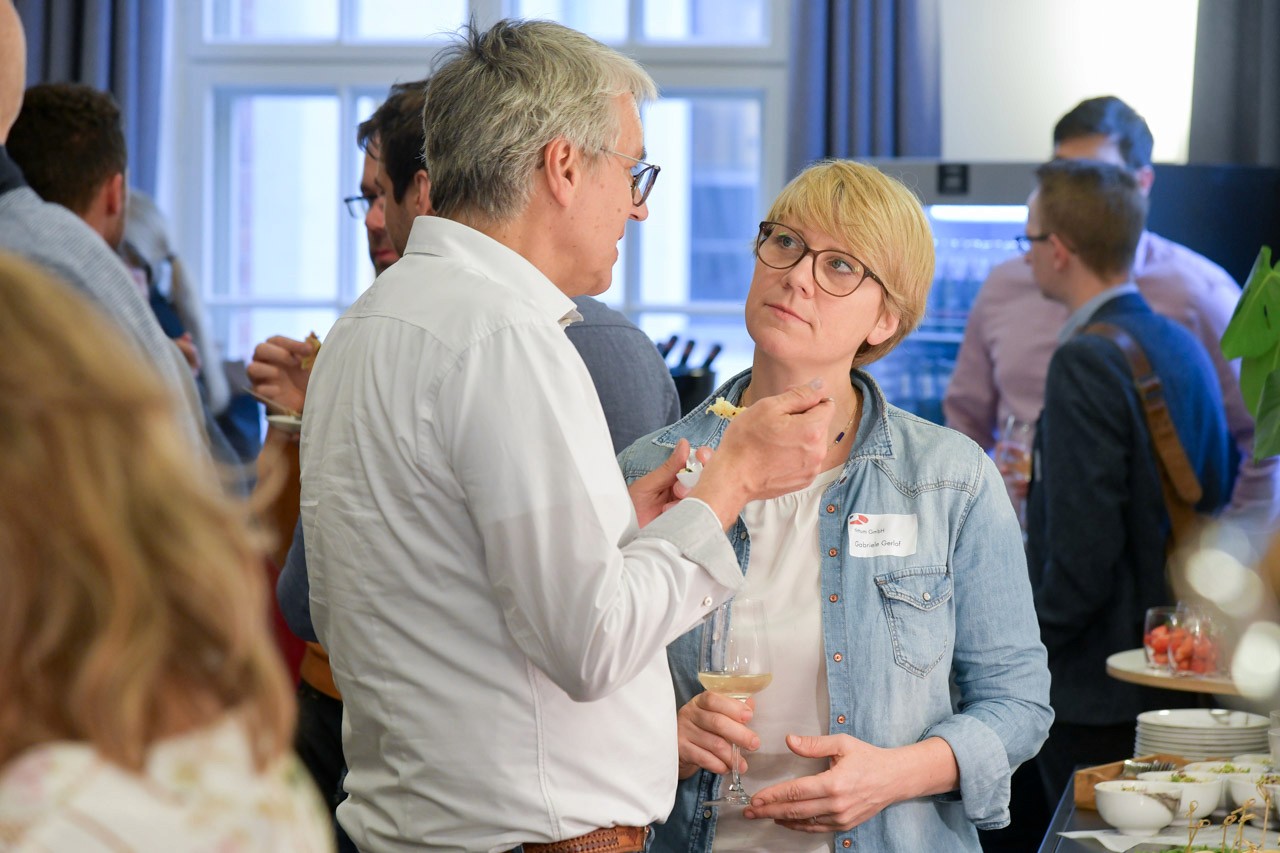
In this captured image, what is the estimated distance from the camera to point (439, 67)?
1.66m

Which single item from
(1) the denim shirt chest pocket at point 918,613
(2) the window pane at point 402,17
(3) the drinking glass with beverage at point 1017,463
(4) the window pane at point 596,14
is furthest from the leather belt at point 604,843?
(2) the window pane at point 402,17

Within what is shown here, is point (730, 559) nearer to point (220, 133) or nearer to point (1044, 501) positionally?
point (1044, 501)

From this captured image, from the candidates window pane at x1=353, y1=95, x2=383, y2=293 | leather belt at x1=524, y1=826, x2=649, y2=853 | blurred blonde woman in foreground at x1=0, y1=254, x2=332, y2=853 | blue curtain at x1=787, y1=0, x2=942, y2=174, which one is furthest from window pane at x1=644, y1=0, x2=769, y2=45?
blurred blonde woman in foreground at x1=0, y1=254, x2=332, y2=853

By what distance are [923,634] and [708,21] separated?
15.3 ft

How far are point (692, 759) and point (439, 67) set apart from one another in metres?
0.87

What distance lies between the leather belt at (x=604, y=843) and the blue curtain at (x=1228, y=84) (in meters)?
4.75

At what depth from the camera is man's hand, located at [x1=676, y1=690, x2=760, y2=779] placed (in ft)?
5.22

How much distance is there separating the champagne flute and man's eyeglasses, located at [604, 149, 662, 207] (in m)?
0.48

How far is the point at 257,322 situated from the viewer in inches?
241

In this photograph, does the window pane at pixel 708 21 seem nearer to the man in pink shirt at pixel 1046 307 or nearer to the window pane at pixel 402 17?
the window pane at pixel 402 17

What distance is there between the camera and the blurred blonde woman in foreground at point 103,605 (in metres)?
0.66

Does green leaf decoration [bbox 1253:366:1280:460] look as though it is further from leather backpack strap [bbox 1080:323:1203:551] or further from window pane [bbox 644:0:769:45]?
window pane [bbox 644:0:769:45]

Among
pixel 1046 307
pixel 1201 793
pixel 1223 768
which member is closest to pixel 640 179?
pixel 1201 793

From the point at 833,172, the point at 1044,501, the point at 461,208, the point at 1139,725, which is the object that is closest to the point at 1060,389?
the point at 1044,501
